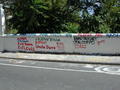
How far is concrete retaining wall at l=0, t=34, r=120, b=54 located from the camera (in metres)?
14.6

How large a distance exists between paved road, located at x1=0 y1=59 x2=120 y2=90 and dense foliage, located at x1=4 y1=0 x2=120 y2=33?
571 inches

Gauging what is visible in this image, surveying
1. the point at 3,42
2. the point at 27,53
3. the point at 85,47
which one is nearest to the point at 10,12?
the point at 3,42

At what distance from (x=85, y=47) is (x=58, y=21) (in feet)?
38.0

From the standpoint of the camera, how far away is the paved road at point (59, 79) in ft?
26.2

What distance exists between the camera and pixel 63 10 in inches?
1060

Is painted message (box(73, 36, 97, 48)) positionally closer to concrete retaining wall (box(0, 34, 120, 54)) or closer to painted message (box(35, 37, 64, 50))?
concrete retaining wall (box(0, 34, 120, 54))

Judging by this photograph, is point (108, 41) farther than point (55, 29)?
No

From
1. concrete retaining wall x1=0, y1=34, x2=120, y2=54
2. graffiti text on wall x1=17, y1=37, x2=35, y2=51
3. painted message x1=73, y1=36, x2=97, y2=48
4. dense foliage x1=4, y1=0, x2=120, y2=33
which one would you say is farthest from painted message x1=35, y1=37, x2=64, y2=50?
dense foliage x1=4, y1=0, x2=120, y2=33

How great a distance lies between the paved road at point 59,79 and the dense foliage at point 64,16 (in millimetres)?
14494

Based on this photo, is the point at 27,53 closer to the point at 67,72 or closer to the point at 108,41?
the point at 108,41

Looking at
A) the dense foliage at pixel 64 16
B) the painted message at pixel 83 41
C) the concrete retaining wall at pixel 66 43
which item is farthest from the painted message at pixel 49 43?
the dense foliage at pixel 64 16

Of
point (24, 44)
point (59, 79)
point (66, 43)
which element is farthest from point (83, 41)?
point (59, 79)

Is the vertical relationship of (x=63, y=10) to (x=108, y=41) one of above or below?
above

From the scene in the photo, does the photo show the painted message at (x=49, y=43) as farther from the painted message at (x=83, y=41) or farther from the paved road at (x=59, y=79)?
the paved road at (x=59, y=79)
